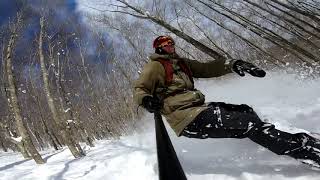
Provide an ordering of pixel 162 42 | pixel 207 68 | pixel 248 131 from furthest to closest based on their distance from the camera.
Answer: pixel 207 68
pixel 162 42
pixel 248 131

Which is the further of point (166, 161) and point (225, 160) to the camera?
point (225, 160)

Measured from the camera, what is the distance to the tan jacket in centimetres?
461

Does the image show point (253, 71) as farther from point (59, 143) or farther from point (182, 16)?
point (59, 143)

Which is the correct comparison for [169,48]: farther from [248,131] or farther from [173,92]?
[248,131]

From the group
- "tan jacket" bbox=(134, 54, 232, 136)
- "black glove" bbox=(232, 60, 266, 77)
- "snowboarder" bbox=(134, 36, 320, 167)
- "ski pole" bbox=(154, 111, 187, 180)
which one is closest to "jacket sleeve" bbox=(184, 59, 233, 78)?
"snowboarder" bbox=(134, 36, 320, 167)

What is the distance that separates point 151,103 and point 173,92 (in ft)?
1.40

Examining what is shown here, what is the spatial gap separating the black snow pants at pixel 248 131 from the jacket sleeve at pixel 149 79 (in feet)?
1.91

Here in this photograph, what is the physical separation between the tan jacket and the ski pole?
38cm

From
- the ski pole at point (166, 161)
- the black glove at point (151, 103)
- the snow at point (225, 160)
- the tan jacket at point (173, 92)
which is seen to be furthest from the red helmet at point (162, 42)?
the snow at point (225, 160)

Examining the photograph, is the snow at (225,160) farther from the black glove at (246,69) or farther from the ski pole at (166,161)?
the black glove at (246,69)

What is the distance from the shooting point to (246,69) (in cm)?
491

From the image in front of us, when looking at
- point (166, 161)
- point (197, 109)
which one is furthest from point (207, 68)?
point (166, 161)

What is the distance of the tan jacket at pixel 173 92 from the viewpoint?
4609 millimetres

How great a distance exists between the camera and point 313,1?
1020 inches
